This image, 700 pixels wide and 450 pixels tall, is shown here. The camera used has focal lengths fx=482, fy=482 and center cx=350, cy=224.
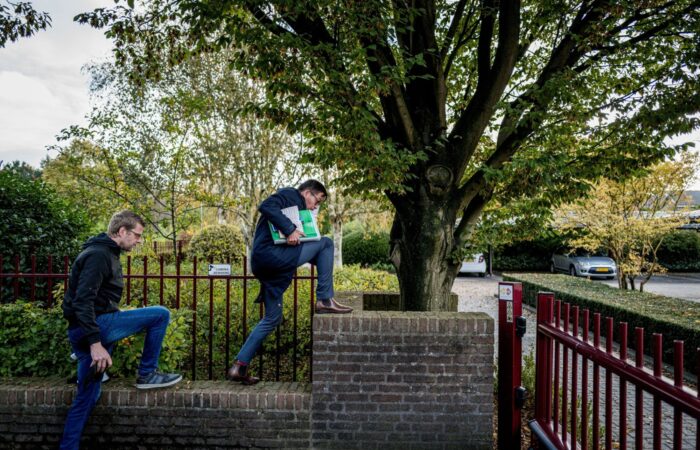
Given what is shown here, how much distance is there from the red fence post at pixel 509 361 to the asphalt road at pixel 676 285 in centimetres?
1547

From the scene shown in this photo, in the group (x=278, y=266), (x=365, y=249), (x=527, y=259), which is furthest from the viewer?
(x=527, y=259)

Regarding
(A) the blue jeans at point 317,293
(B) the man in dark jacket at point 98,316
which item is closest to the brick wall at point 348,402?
(A) the blue jeans at point 317,293

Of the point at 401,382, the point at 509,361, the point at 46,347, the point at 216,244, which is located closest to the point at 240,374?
the point at 401,382

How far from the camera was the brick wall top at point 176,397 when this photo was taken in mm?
3955

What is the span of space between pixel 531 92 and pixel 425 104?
3.78 feet

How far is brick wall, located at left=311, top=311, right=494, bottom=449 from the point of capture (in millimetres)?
3906

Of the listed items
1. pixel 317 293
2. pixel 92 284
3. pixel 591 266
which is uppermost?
pixel 92 284

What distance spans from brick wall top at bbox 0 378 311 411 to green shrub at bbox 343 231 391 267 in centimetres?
2103

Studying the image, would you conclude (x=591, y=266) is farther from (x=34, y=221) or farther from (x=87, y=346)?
(x=87, y=346)

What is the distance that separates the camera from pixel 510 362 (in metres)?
4.15

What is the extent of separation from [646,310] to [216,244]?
40.4ft

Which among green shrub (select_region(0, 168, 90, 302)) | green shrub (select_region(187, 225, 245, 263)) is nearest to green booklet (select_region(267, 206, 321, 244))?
green shrub (select_region(0, 168, 90, 302))

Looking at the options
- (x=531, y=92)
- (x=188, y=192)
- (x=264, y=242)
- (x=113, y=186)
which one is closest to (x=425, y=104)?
(x=531, y=92)

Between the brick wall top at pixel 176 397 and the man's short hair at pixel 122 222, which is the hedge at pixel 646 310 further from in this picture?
the man's short hair at pixel 122 222
